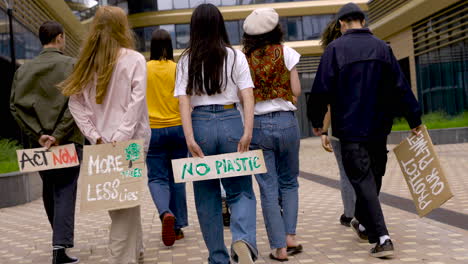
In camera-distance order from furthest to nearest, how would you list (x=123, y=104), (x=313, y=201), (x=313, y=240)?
(x=313, y=201), (x=313, y=240), (x=123, y=104)

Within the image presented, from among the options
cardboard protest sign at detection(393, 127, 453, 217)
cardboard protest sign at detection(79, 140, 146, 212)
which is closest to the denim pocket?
cardboard protest sign at detection(79, 140, 146, 212)

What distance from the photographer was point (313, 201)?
8625 millimetres

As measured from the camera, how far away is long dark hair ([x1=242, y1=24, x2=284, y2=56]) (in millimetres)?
5066

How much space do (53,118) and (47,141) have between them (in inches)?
9.2

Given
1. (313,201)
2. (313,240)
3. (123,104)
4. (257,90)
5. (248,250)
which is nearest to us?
(248,250)

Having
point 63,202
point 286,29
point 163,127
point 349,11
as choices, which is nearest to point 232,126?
point 349,11

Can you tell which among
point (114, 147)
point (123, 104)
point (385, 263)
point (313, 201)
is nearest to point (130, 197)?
point (114, 147)

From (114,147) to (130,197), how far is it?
1.11 ft

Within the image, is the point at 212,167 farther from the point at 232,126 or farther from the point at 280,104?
the point at 280,104

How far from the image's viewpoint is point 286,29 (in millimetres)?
39844

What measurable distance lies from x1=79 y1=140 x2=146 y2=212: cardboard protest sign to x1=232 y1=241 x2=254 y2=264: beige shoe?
70cm

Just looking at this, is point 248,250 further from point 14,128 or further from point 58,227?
point 14,128

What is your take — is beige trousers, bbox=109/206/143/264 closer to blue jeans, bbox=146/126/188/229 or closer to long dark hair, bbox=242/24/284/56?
blue jeans, bbox=146/126/188/229

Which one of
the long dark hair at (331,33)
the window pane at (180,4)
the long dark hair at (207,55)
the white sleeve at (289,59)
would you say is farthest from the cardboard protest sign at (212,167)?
the window pane at (180,4)
